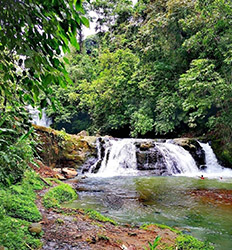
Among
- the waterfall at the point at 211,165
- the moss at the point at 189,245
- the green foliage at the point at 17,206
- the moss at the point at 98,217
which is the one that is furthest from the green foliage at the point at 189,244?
the waterfall at the point at 211,165

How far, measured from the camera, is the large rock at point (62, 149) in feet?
32.3

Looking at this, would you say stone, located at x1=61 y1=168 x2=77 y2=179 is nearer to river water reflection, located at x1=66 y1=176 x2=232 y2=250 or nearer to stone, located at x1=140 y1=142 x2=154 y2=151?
river water reflection, located at x1=66 y1=176 x2=232 y2=250

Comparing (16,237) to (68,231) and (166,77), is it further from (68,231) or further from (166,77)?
(166,77)

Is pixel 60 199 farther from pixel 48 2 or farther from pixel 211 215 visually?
pixel 48 2

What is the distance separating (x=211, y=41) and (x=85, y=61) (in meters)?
16.0

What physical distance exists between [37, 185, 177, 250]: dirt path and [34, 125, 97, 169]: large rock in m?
6.03

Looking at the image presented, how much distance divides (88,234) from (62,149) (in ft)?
25.5

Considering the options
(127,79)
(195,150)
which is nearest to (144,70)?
(127,79)

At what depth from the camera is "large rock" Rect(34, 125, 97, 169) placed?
9859 millimetres

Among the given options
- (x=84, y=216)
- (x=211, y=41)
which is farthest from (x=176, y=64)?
(x=84, y=216)

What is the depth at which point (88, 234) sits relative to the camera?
321 cm

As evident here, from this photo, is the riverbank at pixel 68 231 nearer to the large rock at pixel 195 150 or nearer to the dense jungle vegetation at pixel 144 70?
the dense jungle vegetation at pixel 144 70

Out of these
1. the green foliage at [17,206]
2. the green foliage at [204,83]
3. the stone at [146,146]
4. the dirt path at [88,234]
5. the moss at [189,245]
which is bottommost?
the moss at [189,245]

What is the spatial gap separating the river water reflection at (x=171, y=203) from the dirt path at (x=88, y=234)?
2.13 ft
